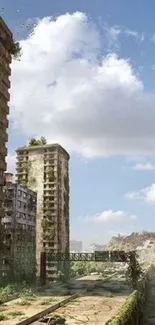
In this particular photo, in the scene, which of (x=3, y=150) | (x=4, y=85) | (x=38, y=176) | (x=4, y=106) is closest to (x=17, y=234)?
(x=38, y=176)

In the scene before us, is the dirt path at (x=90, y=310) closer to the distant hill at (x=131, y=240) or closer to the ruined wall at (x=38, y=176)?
the ruined wall at (x=38, y=176)

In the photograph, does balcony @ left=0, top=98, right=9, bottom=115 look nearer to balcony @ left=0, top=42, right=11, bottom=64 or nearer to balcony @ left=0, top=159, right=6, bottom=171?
balcony @ left=0, top=42, right=11, bottom=64

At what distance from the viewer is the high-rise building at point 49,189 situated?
59.2 metres

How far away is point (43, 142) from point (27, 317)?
45.9 meters

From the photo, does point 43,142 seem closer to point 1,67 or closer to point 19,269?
point 19,269

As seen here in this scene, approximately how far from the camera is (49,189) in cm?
6153

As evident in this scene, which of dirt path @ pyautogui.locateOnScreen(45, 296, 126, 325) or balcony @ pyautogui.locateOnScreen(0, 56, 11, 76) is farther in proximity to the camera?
balcony @ pyautogui.locateOnScreen(0, 56, 11, 76)

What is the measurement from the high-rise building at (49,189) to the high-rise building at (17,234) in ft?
24.4

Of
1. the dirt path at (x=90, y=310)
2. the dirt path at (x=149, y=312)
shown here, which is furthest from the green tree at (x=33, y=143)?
the dirt path at (x=90, y=310)

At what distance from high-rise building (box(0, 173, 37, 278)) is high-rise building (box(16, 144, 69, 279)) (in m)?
7.43

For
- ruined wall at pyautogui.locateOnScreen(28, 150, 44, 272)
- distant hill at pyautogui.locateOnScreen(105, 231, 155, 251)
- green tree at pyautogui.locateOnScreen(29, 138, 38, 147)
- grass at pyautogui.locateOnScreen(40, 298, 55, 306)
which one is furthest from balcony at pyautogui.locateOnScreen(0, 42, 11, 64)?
distant hill at pyautogui.locateOnScreen(105, 231, 155, 251)

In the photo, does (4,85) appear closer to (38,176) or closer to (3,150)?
(3,150)

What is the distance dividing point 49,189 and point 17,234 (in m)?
15.1

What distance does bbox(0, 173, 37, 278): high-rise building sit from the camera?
44.4 m
